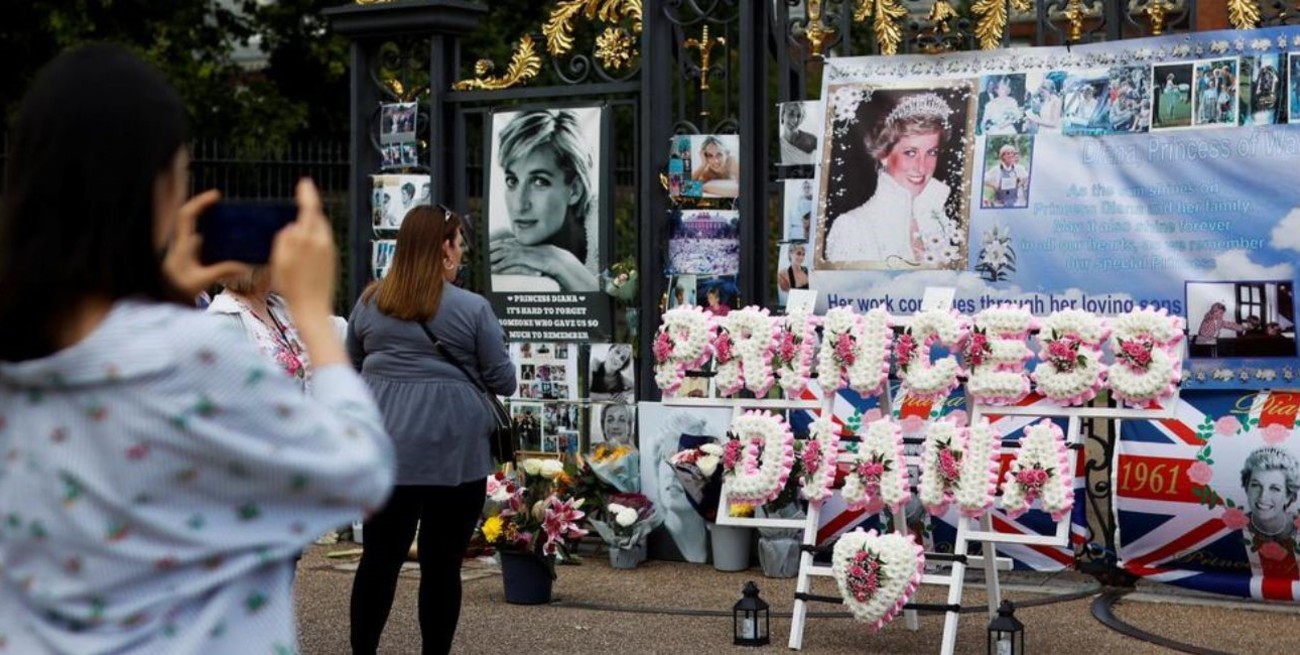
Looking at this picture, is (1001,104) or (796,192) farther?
(796,192)

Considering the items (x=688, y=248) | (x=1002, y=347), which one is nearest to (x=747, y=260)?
(x=688, y=248)

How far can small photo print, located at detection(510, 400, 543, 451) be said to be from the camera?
10430mm

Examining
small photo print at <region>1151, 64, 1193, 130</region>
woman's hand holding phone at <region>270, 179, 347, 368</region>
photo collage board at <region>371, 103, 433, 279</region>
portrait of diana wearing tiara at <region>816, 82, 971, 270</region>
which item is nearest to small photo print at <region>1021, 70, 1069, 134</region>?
portrait of diana wearing tiara at <region>816, 82, 971, 270</region>

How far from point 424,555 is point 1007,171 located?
3685 mm

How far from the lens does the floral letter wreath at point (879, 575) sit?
7.30m

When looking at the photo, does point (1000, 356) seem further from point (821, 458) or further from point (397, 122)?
point (397, 122)

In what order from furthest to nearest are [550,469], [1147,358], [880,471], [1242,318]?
[550,469]
[1242,318]
[880,471]
[1147,358]

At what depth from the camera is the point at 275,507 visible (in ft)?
7.43

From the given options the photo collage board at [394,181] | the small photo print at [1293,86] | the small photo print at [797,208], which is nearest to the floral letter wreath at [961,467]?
the small photo print at [1293,86]

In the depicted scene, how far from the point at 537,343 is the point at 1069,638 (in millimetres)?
3703

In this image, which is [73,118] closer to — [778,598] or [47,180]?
[47,180]

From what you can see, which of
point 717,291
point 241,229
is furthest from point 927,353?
point 241,229

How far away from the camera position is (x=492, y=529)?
28.9ft

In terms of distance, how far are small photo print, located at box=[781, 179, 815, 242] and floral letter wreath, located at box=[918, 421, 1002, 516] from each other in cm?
236
